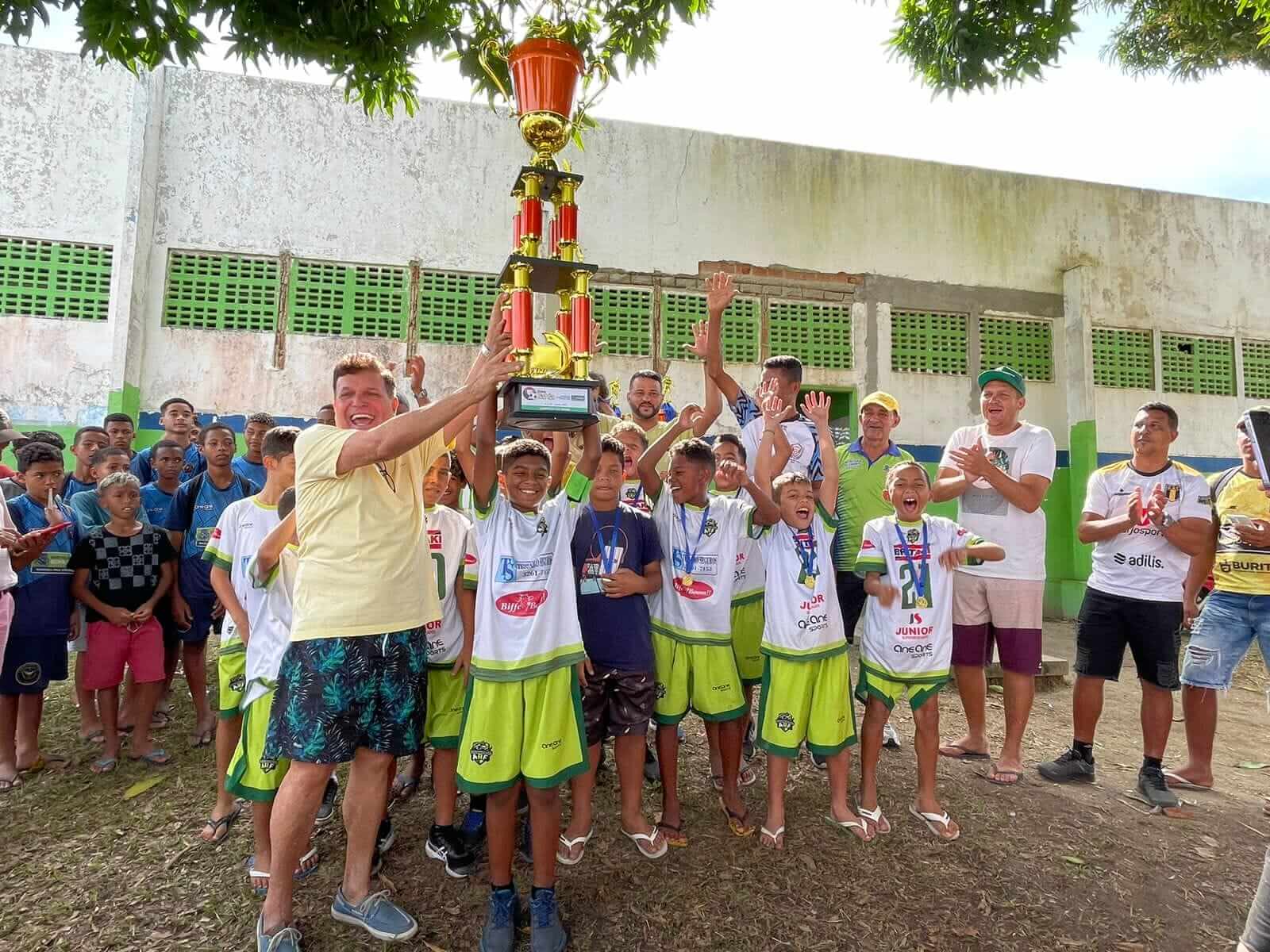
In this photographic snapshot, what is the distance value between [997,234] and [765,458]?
8053mm

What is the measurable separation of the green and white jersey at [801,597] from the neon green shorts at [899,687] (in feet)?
0.71

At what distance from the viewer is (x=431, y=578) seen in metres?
2.71

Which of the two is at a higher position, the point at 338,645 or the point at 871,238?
the point at 871,238

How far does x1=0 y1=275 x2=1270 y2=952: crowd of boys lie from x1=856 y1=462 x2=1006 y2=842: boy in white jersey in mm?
13

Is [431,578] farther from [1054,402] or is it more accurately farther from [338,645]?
[1054,402]

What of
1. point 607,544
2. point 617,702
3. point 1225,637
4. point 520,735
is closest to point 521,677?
point 520,735

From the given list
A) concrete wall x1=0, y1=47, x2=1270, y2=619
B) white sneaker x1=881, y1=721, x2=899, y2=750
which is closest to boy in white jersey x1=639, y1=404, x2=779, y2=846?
white sneaker x1=881, y1=721, x2=899, y2=750

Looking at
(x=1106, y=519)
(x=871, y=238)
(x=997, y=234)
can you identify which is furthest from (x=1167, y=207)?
(x=1106, y=519)

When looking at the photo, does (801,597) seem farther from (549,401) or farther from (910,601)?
(549,401)

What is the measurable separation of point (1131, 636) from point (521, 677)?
3232 millimetres

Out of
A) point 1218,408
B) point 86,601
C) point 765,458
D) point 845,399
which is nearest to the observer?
point 765,458

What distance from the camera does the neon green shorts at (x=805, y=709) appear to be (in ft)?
10.5

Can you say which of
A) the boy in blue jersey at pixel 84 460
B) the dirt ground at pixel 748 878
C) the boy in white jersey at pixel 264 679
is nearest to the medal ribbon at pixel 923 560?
the dirt ground at pixel 748 878

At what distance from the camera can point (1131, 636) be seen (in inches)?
155
